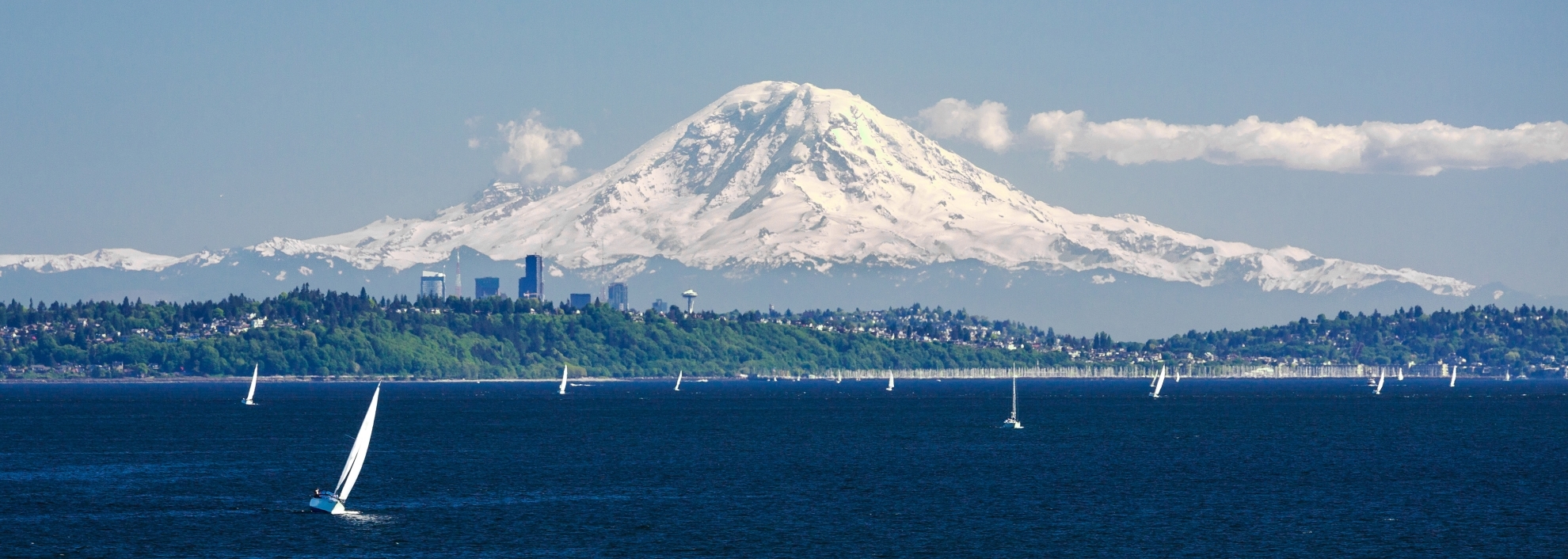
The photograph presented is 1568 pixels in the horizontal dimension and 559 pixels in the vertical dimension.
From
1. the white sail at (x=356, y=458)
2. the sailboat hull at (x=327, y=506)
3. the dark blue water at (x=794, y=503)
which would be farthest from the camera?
the sailboat hull at (x=327, y=506)

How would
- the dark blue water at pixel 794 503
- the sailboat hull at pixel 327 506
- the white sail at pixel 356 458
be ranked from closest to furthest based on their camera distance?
the dark blue water at pixel 794 503 → the white sail at pixel 356 458 → the sailboat hull at pixel 327 506

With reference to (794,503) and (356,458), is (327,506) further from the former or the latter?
(794,503)

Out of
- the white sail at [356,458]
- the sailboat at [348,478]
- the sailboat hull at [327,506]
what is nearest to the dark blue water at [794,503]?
the sailboat hull at [327,506]

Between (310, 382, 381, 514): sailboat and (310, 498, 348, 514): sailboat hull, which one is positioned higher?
(310, 382, 381, 514): sailboat

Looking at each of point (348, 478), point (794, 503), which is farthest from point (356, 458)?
point (794, 503)

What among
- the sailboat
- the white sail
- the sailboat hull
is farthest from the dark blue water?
the white sail

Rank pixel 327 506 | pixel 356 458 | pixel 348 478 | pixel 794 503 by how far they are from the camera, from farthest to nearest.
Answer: pixel 794 503, pixel 327 506, pixel 348 478, pixel 356 458

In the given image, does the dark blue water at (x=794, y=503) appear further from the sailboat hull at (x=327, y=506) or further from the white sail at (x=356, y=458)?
the white sail at (x=356, y=458)

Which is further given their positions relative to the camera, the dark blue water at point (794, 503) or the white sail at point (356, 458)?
the white sail at point (356, 458)

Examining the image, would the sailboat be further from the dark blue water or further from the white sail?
the dark blue water
